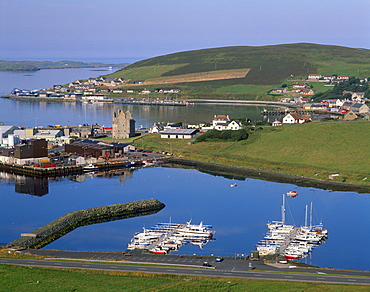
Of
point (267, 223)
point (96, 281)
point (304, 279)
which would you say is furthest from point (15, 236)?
point (304, 279)

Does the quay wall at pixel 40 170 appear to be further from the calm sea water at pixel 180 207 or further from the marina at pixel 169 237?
the marina at pixel 169 237

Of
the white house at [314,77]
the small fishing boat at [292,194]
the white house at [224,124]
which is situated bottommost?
the small fishing boat at [292,194]

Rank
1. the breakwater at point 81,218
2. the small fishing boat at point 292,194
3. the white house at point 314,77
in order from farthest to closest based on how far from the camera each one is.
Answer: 1. the white house at point 314,77
2. the small fishing boat at point 292,194
3. the breakwater at point 81,218

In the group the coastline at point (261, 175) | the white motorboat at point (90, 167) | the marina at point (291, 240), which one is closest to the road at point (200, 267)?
the marina at point (291, 240)

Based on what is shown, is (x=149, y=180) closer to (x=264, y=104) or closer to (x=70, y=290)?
(x=70, y=290)

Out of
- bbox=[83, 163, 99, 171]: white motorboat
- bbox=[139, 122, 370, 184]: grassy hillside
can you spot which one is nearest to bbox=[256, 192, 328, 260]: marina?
bbox=[139, 122, 370, 184]: grassy hillside

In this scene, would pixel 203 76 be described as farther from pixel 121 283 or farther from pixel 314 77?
pixel 121 283

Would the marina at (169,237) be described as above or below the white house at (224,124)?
below

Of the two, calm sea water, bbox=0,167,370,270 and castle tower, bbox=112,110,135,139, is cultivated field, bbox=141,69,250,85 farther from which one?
calm sea water, bbox=0,167,370,270
